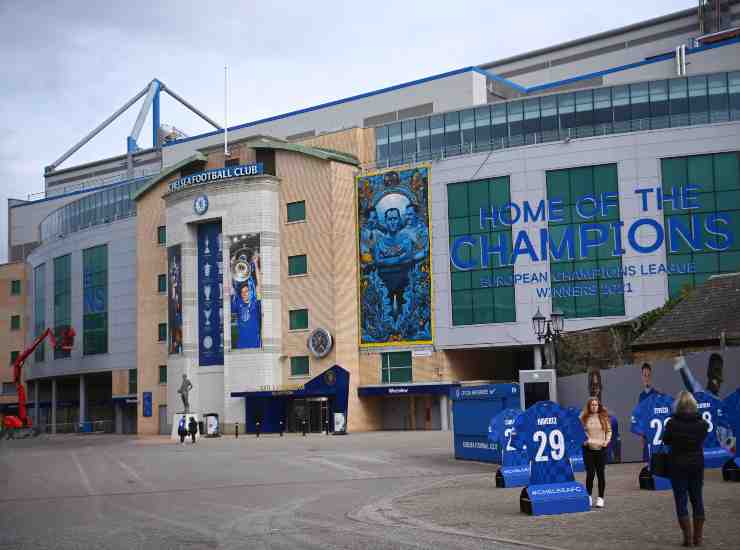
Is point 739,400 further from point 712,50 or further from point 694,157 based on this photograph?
point 712,50

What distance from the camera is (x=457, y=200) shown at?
2377 inches

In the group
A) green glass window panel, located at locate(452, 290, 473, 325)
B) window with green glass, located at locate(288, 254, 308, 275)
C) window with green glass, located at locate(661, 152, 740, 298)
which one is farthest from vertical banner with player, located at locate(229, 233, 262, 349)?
window with green glass, located at locate(661, 152, 740, 298)

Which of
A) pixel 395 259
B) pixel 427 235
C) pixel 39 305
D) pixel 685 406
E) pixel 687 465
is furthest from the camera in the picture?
pixel 39 305

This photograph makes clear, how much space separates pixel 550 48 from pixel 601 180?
26371 millimetres

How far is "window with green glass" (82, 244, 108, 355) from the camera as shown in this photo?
79.2 m

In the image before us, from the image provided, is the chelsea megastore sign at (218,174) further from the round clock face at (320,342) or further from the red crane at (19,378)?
the red crane at (19,378)

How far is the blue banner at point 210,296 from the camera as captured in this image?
6531cm

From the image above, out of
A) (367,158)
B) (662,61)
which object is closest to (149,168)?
(367,158)

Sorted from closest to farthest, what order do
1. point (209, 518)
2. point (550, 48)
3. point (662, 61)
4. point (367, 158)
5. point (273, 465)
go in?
point (209, 518) < point (273, 465) < point (367, 158) < point (662, 61) < point (550, 48)

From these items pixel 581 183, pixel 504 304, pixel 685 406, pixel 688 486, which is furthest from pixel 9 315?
pixel 688 486

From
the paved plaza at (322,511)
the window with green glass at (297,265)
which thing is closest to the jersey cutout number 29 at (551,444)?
the paved plaza at (322,511)

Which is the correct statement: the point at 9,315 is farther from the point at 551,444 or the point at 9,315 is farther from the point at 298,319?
the point at 551,444

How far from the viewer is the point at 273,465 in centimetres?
2941

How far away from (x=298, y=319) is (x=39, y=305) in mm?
35444
